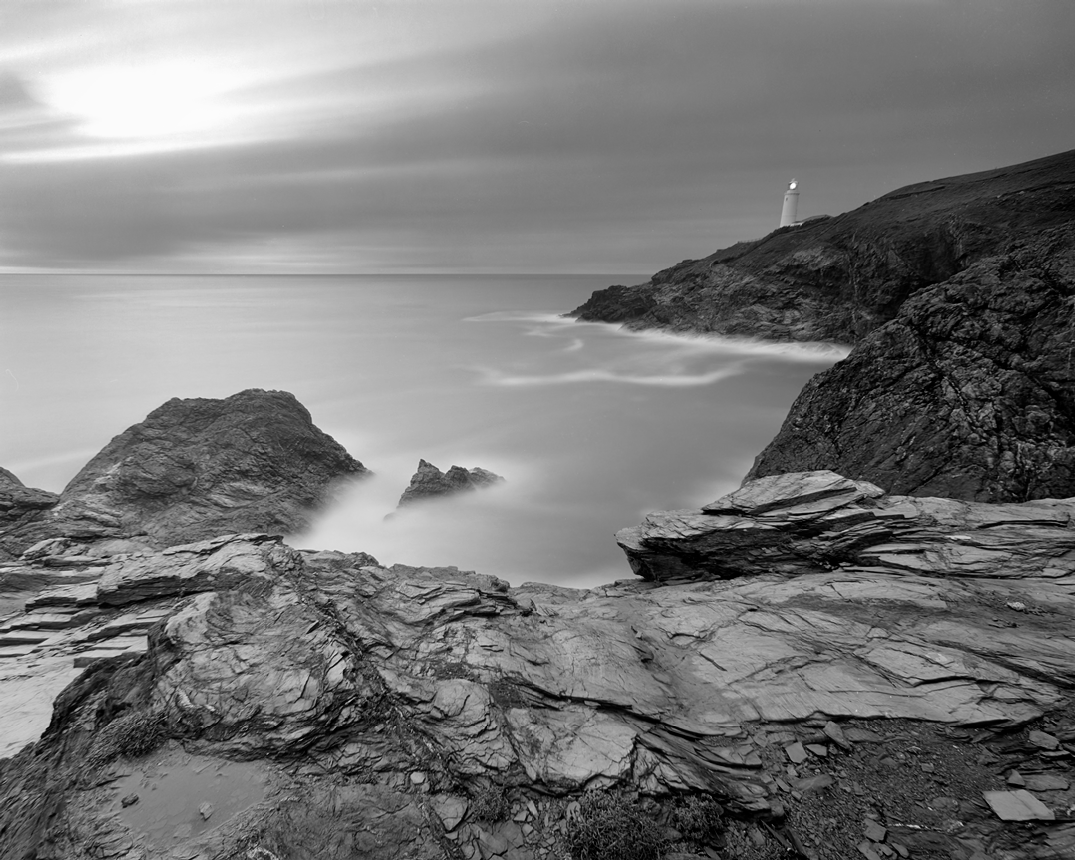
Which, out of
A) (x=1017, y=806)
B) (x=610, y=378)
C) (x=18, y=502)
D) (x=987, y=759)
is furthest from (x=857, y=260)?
(x=18, y=502)

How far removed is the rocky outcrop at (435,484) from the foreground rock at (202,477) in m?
3.47

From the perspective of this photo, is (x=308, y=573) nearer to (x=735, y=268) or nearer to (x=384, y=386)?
(x=384, y=386)

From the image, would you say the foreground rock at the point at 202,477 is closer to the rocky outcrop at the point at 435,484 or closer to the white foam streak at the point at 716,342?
the rocky outcrop at the point at 435,484

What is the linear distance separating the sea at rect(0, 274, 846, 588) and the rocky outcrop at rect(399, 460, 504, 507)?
0.57 m

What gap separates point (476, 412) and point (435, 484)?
16450 mm

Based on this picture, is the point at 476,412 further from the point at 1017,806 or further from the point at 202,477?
the point at 1017,806

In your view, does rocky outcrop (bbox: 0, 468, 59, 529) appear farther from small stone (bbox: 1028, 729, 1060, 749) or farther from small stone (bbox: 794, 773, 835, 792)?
small stone (bbox: 1028, 729, 1060, 749)

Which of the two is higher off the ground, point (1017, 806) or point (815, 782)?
point (1017, 806)

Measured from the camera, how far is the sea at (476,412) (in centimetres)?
2027

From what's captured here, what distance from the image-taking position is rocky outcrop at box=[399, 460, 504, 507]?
21484 mm

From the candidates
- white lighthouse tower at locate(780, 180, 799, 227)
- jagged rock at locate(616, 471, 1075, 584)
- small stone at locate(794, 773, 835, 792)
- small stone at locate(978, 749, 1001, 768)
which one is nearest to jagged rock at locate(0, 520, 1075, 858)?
small stone at locate(794, 773, 835, 792)

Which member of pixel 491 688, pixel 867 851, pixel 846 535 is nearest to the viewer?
pixel 867 851

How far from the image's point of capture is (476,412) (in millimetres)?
37781

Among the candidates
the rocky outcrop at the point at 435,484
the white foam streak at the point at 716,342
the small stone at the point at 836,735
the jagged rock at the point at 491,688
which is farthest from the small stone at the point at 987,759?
the white foam streak at the point at 716,342
